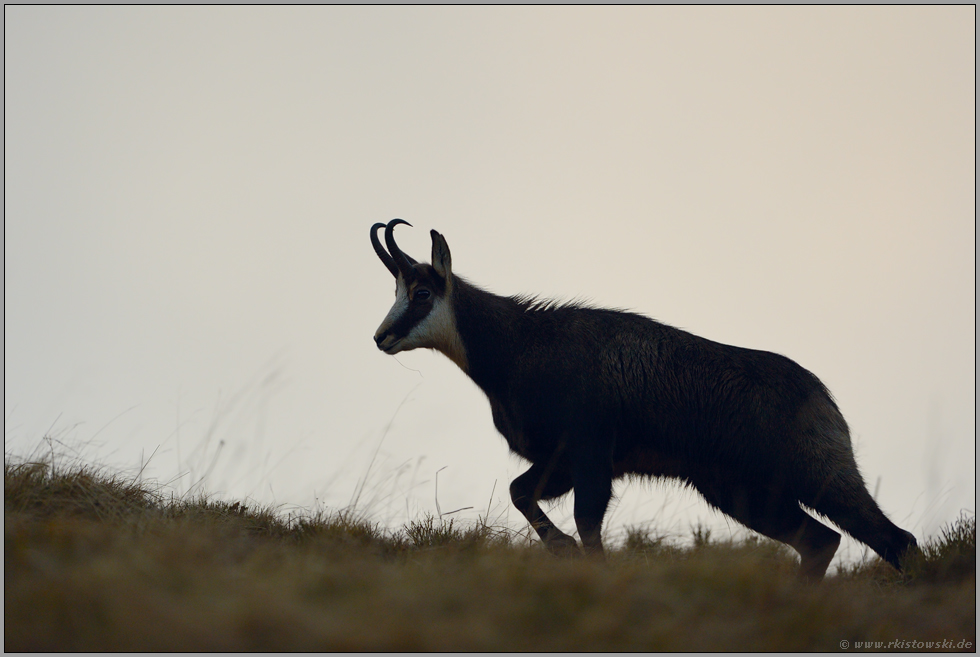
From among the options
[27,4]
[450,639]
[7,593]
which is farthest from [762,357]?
[27,4]

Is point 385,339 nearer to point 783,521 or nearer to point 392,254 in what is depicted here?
point 392,254

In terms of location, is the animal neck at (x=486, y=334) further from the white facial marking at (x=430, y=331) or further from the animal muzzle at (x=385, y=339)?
the animal muzzle at (x=385, y=339)

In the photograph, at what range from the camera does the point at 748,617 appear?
3.95 meters

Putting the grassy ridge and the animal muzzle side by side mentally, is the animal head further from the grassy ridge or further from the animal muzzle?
the grassy ridge

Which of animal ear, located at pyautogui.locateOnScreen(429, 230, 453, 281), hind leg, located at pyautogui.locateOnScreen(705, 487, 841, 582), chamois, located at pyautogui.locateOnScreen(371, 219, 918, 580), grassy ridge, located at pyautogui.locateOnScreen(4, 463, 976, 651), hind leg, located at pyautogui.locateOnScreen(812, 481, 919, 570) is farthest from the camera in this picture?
animal ear, located at pyautogui.locateOnScreen(429, 230, 453, 281)

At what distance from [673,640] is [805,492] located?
10.3 ft

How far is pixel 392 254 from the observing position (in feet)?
23.9

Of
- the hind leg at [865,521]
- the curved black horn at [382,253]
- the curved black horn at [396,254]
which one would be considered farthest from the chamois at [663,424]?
the curved black horn at [382,253]

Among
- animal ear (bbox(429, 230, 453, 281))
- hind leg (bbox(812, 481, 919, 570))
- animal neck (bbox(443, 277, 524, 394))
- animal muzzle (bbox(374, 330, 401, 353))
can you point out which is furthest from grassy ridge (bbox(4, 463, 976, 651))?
animal ear (bbox(429, 230, 453, 281))

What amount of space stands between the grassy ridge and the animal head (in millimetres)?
1830

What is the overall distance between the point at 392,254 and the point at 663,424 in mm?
2924

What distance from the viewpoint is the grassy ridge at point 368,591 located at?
125 inches

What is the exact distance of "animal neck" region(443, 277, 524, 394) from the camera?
6.99 m

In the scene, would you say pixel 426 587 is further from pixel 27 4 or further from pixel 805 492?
pixel 27 4
